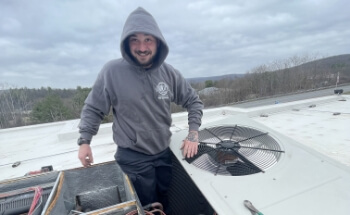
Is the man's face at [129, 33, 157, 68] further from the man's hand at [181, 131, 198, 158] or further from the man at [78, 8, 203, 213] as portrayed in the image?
the man's hand at [181, 131, 198, 158]

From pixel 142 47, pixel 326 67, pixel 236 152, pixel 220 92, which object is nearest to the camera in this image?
pixel 236 152

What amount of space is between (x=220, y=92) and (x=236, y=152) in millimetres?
24280

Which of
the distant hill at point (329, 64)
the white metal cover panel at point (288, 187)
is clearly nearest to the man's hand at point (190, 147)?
the white metal cover panel at point (288, 187)

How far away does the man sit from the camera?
140cm

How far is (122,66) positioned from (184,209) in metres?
1.21

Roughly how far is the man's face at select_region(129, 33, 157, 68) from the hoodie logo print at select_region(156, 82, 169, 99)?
7.1 inches

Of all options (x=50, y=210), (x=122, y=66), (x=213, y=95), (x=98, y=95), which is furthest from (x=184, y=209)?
(x=213, y=95)

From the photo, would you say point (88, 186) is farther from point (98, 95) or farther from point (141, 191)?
point (98, 95)

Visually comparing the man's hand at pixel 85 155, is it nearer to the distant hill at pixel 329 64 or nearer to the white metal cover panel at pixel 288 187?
the white metal cover panel at pixel 288 187

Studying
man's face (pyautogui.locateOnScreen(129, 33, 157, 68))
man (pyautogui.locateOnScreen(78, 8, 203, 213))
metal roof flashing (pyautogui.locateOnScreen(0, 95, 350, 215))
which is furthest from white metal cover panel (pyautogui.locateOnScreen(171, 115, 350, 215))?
man's face (pyautogui.locateOnScreen(129, 33, 157, 68))

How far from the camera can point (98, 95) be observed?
56.6 inches

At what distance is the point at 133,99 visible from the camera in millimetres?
1396

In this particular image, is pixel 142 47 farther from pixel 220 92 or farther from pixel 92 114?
pixel 220 92

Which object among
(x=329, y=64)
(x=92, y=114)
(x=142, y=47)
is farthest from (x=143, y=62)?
(x=329, y=64)
